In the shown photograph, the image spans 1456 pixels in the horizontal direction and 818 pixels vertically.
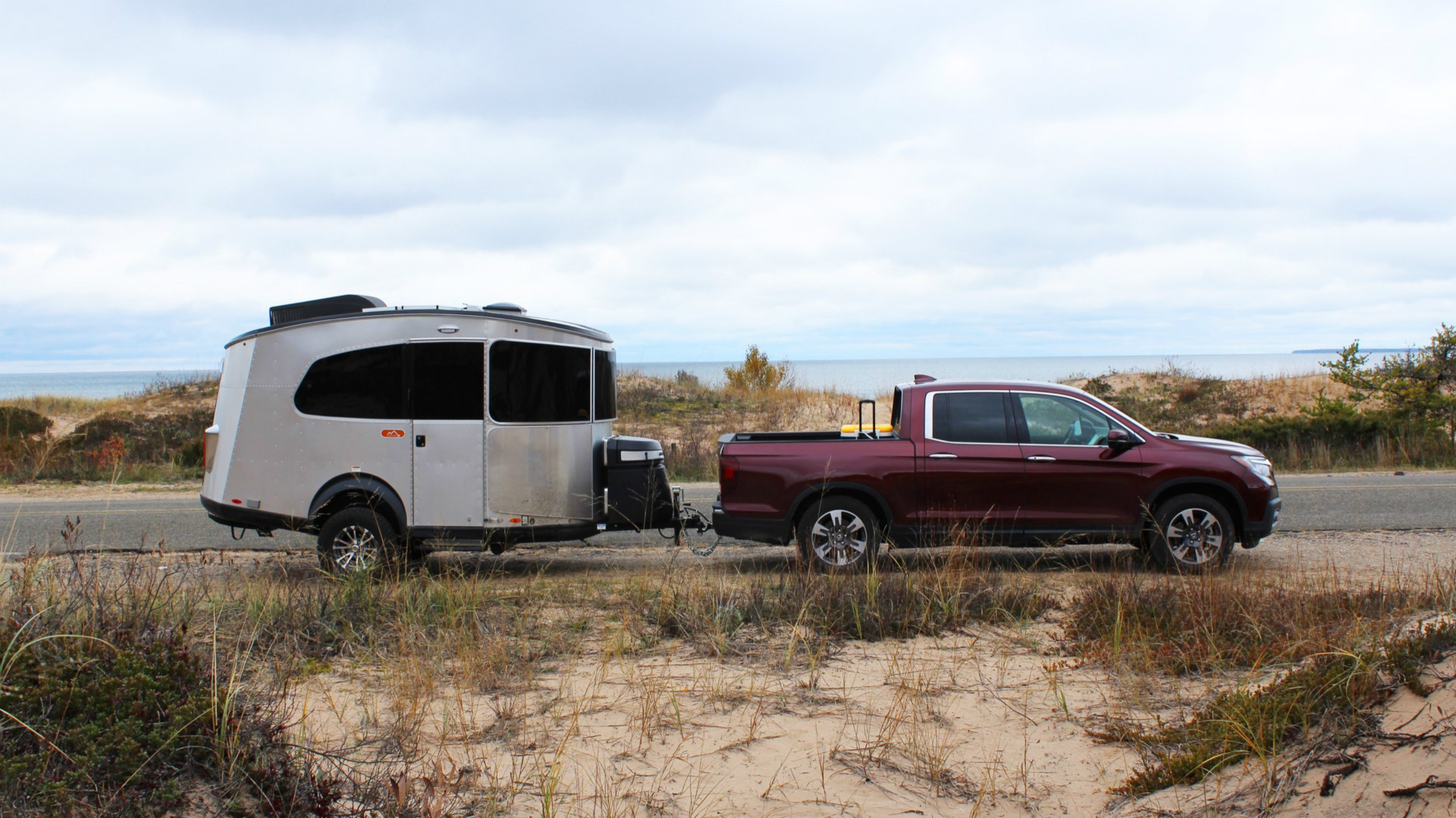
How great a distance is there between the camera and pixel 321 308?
8.85 metres

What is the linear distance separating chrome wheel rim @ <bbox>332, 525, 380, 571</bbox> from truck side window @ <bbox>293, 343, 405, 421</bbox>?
104cm

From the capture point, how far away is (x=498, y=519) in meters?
8.49

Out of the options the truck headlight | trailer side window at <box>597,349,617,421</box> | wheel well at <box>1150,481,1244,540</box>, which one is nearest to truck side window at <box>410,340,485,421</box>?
trailer side window at <box>597,349,617,421</box>

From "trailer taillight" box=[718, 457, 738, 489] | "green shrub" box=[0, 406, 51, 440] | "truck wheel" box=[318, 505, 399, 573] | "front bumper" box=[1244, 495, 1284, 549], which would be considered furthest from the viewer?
"green shrub" box=[0, 406, 51, 440]

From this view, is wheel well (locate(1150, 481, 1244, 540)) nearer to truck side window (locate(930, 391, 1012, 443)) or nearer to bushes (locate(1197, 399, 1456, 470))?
truck side window (locate(930, 391, 1012, 443))

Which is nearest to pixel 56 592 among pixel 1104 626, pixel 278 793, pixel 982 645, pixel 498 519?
pixel 278 793

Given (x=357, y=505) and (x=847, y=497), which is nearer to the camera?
(x=357, y=505)

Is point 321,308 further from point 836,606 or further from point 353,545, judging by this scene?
point 836,606

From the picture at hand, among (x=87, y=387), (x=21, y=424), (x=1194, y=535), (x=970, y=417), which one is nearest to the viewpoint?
(x=1194, y=535)

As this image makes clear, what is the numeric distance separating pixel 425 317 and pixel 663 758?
5.37m

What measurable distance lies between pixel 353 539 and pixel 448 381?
1674 millimetres

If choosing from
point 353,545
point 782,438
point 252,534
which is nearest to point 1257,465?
point 782,438

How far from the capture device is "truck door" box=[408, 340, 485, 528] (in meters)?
8.44

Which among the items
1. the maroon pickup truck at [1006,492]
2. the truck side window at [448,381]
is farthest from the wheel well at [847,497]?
the truck side window at [448,381]
